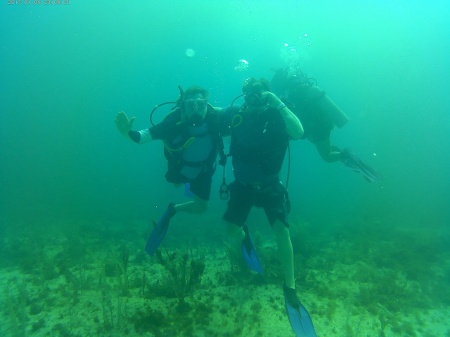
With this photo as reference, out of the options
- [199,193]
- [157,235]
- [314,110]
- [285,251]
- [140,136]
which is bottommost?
[285,251]

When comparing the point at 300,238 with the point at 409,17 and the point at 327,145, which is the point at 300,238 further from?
the point at 409,17

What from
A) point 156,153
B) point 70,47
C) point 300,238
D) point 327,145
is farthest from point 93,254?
point 70,47

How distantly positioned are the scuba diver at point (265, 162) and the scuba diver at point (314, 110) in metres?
2.07

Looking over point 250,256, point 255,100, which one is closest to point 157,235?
point 250,256

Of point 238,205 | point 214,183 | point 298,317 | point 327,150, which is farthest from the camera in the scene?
point 214,183

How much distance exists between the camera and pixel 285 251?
433 centimetres

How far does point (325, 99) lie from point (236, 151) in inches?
120

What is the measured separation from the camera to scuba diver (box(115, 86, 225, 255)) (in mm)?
4555

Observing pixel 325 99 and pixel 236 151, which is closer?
pixel 236 151

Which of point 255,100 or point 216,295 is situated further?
point 216,295

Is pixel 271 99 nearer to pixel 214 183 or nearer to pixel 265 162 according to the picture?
pixel 265 162

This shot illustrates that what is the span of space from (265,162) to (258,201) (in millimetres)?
709

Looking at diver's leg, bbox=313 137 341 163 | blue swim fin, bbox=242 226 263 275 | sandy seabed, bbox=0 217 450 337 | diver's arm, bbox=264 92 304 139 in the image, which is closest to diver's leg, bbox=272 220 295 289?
blue swim fin, bbox=242 226 263 275

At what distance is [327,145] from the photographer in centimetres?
643
